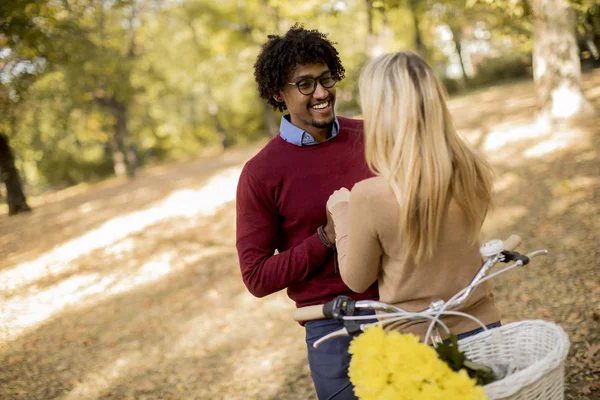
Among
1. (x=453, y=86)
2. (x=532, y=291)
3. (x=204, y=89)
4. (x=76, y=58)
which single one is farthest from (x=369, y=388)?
(x=453, y=86)

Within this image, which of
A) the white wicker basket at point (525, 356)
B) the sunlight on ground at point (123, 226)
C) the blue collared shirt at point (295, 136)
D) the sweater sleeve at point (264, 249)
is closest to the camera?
the white wicker basket at point (525, 356)

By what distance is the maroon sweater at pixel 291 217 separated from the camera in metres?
2.31

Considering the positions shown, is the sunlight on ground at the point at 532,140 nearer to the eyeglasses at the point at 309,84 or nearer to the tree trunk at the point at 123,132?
the eyeglasses at the point at 309,84

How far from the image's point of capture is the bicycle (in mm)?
1563

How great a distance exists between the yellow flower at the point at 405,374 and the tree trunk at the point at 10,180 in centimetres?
858

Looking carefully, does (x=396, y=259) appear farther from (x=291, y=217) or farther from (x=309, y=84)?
(x=309, y=84)

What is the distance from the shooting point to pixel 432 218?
172cm

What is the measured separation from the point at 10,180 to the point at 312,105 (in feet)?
26.7

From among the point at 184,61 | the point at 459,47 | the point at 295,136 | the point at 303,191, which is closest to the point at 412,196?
the point at 303,191

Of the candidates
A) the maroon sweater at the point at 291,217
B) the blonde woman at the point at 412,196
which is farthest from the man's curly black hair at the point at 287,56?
the blonde woman at the point at 412,196

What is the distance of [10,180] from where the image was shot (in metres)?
8.93

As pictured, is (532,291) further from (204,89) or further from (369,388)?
(204,89)

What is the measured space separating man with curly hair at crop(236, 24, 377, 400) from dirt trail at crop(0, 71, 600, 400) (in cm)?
198

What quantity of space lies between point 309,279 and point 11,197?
8.05 meters
